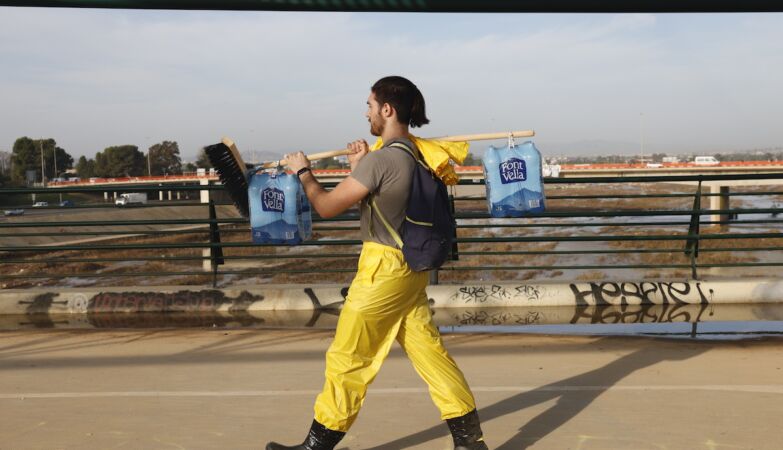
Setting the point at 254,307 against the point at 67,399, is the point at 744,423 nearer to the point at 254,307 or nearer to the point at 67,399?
the point at 67,399

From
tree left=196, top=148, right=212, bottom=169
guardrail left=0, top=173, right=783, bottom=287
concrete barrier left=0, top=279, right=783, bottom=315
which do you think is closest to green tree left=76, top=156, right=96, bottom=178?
tree left=196, top=148, right=212, bottom=169

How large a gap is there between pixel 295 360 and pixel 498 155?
226 centimetres

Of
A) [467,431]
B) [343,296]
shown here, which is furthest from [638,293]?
[467,431]

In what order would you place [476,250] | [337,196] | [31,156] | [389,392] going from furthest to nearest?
1. [31,156]
2. [476,250]
3. [389,392]
4. [337,196]

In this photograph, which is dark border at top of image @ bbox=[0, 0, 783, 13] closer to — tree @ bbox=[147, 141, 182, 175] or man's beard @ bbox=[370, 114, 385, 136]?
man's beard @ bbox=[370, 114, 385, 136]

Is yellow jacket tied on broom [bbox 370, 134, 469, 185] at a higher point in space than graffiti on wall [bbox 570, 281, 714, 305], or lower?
higher

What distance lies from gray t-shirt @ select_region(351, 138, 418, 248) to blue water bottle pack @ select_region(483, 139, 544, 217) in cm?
172

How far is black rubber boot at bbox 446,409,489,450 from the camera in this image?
3.74 metres

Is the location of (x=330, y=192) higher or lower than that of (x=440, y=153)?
lower

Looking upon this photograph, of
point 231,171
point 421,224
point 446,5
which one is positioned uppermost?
point 446,5

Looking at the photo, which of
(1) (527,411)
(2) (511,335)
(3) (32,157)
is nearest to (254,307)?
(2) (511,335)

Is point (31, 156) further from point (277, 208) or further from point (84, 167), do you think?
point (277, 208)

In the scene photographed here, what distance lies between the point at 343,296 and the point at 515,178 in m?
3.50

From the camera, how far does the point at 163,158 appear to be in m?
152
